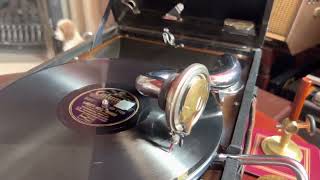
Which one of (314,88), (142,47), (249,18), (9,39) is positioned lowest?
(9,39)

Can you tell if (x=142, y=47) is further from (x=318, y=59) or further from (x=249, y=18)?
(x=318, y=59)

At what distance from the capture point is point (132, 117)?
72 cm

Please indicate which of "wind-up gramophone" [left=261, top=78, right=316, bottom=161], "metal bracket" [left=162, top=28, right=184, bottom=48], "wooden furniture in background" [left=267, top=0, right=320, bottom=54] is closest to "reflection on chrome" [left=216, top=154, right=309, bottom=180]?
"wind-up gramophone" [left=261, top=78, right=316, bottom=161]

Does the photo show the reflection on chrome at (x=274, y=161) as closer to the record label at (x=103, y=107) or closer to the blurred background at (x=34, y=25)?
the record label at (x=103, y=107)

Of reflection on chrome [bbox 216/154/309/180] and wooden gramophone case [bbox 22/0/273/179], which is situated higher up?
wooden gramophone case [bbox 22/0/273/179]

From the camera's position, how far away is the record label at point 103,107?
711 millimetres

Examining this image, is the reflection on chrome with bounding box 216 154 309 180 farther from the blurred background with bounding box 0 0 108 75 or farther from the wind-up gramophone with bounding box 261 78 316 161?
the blurred background with bounding box 0 0 108 75

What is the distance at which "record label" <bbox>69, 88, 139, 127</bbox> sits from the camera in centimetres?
71

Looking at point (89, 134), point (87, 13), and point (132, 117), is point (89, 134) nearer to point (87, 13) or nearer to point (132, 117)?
point (132, 117)

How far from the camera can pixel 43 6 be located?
6.88 ft

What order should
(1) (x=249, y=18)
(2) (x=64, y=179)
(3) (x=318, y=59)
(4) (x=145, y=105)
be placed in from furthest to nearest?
(3) (x=318, y=59)
(1) (x=249, y=18)
(4) (x=145, y=105)
(2) (x=64, y=179)

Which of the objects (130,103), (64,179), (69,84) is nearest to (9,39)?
(69,84)

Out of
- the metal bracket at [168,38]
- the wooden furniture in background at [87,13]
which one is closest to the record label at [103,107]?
the metal bracket at [168,38]

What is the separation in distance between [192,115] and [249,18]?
1.96 feet
